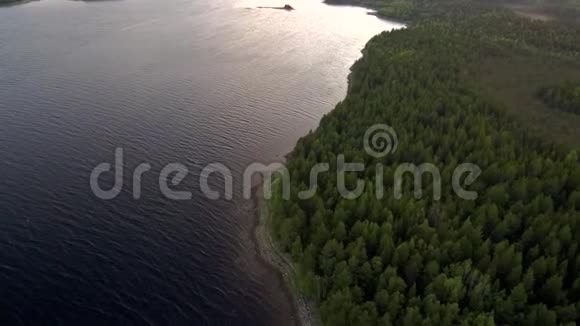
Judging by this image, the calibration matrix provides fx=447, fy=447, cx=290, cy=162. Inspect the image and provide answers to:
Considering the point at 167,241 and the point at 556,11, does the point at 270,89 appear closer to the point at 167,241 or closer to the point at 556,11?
the point at 167,241

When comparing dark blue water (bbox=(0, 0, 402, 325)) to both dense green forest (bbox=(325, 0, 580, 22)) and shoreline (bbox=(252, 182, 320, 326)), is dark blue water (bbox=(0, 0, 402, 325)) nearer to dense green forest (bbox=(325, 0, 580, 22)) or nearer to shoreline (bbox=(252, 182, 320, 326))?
shoreline (bbox=(252, 182, 320, 326))

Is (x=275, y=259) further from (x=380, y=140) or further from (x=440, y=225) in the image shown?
(x=380, y=140)

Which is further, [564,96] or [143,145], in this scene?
[564,96]

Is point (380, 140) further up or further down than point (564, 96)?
further down

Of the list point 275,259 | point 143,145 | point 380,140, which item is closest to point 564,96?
point 380,140

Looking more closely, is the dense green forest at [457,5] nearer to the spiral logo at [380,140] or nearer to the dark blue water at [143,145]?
the dark blue water at [143,145]

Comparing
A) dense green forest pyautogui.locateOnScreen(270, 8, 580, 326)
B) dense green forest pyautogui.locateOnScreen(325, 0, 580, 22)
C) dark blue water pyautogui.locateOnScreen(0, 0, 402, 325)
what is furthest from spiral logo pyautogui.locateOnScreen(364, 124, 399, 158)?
dense green forest pyautogui.locateOnScreen(325, 0, 580, 22)

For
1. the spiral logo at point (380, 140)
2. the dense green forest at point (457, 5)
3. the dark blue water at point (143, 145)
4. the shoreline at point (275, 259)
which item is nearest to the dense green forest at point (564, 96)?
the spiral logo at point (380, 140)
